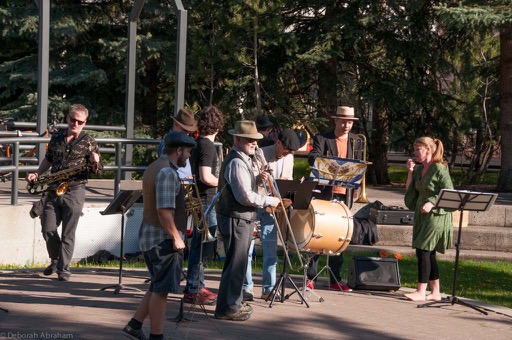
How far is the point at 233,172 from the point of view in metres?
9.25

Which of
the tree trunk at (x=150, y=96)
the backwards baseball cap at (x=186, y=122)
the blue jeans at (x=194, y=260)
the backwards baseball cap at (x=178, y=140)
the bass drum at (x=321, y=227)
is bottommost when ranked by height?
the blue jeans at (x=194, y=260)

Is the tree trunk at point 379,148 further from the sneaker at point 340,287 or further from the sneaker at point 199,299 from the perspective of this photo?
the sneaker at point 199,299

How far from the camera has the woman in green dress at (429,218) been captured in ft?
36.6

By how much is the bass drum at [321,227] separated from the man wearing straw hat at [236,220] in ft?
3.51

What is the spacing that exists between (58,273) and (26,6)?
14.1 meters

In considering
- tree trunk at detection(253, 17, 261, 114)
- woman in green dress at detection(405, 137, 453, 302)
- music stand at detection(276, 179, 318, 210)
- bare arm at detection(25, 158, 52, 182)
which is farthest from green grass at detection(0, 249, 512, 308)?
tree trunk at detection(253, 17, 261, 114)

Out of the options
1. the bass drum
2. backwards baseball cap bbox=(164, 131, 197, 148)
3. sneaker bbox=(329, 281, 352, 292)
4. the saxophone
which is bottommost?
sneaker bbox=(329, 281, 352, 292)

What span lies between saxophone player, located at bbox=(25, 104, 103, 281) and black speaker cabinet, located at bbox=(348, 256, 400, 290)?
3.22 meters

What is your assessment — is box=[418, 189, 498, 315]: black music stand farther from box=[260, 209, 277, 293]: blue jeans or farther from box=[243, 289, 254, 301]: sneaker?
box=[243, 289, 254, 301]: sneaker

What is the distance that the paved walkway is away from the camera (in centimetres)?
877

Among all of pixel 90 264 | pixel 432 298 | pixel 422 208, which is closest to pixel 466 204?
pixel 422 208

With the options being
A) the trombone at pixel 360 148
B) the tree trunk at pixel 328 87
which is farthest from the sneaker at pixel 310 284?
the tree trunk at pixel 328 87

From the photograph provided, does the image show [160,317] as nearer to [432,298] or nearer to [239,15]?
[432,298]

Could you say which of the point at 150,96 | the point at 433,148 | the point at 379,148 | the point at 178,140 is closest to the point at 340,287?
the point at 433,148
